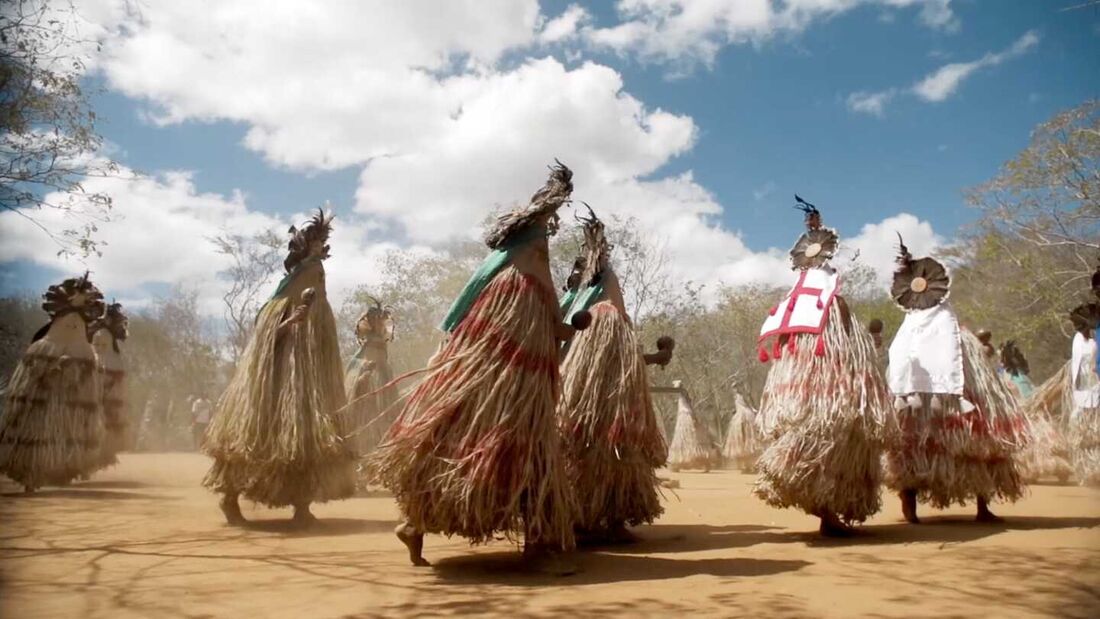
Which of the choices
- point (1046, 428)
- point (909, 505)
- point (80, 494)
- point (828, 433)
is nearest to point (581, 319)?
point (828, 433)

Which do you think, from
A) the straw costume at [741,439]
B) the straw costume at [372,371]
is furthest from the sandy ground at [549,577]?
the straw costume at [741,439]

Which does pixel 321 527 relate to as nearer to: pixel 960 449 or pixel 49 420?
pixel 49 420

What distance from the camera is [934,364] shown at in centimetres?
552

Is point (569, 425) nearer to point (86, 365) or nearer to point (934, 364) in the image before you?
point (934, 364)

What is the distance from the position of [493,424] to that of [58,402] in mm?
6837

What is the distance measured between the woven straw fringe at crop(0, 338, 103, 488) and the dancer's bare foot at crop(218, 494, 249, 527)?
10.9 ft

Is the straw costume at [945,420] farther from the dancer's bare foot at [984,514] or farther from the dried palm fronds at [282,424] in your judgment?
the dried palm fronds at [282,424]

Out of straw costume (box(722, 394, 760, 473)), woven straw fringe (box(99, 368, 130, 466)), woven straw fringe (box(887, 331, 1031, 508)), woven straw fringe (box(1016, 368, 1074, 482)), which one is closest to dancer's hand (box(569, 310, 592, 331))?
woven straw fringe (box(887, 331, 1031, 508))

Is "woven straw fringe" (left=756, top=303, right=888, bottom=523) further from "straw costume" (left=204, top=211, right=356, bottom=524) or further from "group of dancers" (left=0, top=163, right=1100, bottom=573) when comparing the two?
"straw costume" (left=204, top=211, right=356, bottom=524)

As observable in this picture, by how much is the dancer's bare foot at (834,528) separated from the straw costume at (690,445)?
12535 mm

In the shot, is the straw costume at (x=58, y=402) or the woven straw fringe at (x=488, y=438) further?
the straw costume at (x=58, y=402)

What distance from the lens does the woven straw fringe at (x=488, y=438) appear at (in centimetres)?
360

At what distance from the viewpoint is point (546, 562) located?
12.3 ft

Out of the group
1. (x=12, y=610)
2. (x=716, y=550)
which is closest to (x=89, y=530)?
(x=12, y=610)
